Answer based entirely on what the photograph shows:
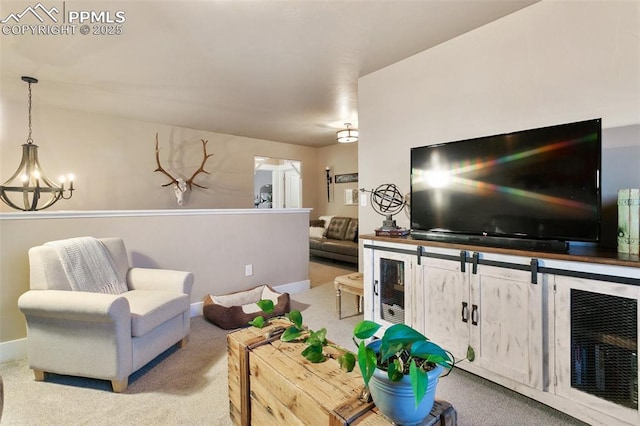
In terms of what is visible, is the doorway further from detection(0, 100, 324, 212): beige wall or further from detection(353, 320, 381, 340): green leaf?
detection(353, 320, 381, 340): green leaf

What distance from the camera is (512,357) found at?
178 cm

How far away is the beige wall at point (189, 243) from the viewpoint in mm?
2455

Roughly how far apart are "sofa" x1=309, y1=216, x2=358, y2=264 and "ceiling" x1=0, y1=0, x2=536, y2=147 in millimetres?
2399

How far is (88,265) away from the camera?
2395 mm

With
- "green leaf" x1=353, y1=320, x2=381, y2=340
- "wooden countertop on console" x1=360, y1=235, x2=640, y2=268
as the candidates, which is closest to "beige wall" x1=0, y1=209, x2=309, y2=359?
"wooden countertop on console" x1=360, y1=235, x2=640, y2=268

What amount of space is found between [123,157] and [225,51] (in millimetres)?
3041

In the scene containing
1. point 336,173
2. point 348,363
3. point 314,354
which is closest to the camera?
point 348,363

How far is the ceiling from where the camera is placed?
2.13 m

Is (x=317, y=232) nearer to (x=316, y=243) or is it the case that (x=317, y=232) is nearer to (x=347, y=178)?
(x=316, y=243)

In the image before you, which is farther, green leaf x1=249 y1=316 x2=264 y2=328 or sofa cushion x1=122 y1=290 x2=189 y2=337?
sofa cushion x1=122 y1=290 x2=189 y2=337

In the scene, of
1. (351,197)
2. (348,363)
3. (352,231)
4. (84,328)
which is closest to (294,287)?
(352,231)

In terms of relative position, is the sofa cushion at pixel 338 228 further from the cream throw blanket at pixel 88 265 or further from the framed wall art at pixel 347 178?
the cream throw blanket at pixel 88 265

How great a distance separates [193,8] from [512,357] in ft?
9.69

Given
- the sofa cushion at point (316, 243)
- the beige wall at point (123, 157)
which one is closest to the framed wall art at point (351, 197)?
the sofa cushion at point (316, 243)
